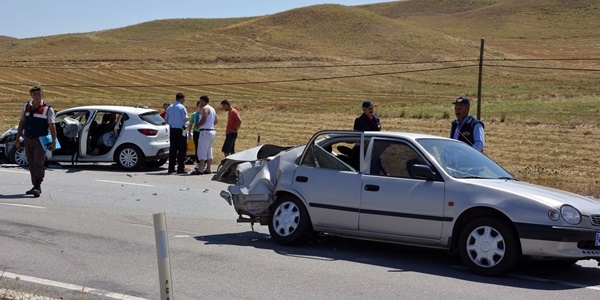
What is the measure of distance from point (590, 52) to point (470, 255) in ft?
323

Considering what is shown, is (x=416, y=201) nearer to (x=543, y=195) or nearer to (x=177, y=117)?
(x=543, y=195)

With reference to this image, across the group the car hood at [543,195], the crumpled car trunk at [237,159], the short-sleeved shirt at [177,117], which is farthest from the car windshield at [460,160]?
the short-sleeved shirt at [177,117]

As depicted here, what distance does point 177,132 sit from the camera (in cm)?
1788

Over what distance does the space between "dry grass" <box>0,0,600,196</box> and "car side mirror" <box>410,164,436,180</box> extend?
684 centimetres

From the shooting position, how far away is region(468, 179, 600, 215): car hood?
324 inches

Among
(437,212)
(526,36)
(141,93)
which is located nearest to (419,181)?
(437,212)

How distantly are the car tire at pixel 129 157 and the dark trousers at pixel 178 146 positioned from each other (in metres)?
0.74

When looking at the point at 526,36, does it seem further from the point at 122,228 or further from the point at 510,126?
the point at 122,228

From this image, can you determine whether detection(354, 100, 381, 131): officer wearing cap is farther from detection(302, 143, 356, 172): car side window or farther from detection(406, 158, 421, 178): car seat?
detection(406, 158, 421, 178): car seat

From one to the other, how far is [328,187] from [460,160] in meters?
1.39

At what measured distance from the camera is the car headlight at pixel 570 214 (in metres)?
8.08

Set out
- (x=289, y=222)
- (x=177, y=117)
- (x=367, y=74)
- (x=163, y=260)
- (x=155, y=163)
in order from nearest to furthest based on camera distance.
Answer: (x=163, y=260) → (x=289, y=222) → (x=177, y=117) → (x=155, y=163) → (x=367, y=74)

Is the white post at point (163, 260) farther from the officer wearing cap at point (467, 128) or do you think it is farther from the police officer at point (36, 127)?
the police officer at point (36, 127)

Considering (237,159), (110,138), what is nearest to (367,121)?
(237,159)
